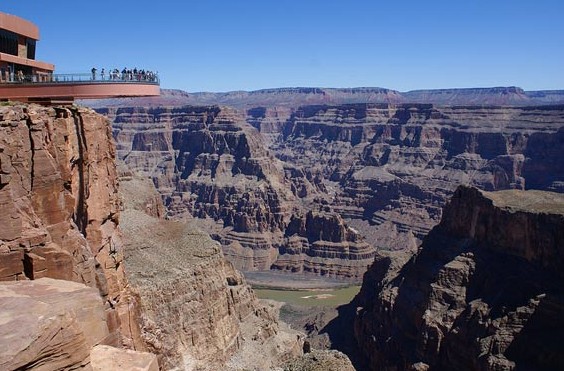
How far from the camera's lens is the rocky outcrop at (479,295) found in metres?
62.7

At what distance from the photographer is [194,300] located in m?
67.3

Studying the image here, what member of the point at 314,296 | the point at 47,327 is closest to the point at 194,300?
the point at 47,327

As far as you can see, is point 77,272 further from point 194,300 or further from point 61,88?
point 194,300

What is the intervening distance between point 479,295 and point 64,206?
57782mm

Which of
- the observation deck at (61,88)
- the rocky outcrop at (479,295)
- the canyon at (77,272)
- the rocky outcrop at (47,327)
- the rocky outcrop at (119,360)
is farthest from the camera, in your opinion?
the rocky outcrop at (479,295)

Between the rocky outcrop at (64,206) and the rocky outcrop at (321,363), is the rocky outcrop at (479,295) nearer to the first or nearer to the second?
the rocky outcrop at (321,363)

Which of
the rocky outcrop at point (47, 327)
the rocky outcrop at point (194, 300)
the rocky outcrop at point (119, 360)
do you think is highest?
the rocky outcrop at point (47, 327)

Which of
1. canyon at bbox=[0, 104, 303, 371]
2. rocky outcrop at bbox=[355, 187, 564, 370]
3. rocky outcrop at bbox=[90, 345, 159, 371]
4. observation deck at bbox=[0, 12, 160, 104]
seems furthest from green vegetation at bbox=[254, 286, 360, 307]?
rocky outcrop at bbox=[90, 345, 159, 371]

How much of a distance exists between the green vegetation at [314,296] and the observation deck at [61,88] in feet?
289

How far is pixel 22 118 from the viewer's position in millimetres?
26094

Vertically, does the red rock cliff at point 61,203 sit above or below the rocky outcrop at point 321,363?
above

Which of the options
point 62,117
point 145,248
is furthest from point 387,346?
point 62,117

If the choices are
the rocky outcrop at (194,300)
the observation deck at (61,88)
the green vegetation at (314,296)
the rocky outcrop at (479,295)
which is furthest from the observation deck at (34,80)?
the green vegetation at (314,296)

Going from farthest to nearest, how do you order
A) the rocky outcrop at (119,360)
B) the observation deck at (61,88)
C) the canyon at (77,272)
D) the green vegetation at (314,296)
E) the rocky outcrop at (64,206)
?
the green vegetation at (314,296)
the observation deck at (61,88)
the rocky outcrop at (64,206)
the rocky outcrop at (119,360)
the canyon at (77,272)
